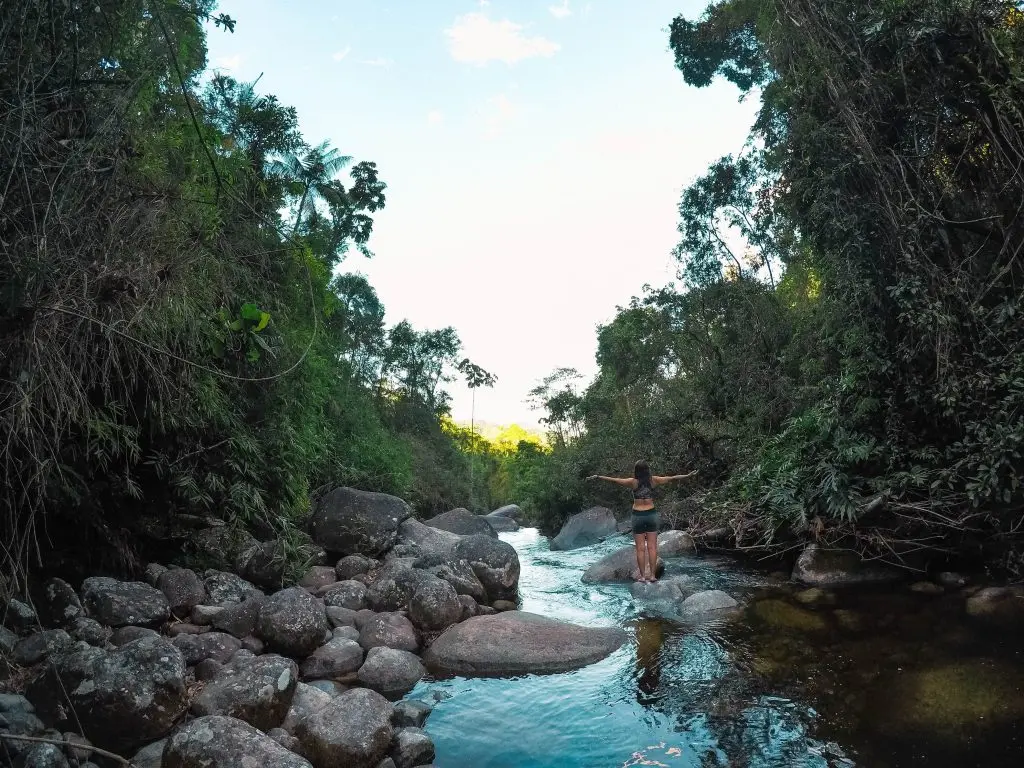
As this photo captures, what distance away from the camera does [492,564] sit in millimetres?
9336

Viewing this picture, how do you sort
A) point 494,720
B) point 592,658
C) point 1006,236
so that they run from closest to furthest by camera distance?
point 494,720 < point 592,658 < point 1006,236

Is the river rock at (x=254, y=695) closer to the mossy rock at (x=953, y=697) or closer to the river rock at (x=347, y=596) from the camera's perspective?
the river rock at (x=347, y=596)

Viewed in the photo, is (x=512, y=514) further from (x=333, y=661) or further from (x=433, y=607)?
(x=333, y=661)

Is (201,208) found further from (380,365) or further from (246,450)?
(380,365)

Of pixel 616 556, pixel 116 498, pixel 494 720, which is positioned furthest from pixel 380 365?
pixel 494 720

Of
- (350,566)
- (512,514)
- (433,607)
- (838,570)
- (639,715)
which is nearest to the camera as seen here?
(639,715)

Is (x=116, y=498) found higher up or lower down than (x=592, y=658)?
higher up

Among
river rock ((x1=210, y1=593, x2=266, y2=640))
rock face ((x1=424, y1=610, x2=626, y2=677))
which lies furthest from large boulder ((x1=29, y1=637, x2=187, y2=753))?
rock face ((x1=424, y1=610, x2=626, y2=677))

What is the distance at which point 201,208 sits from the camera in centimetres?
588

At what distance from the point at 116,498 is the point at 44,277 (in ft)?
14.4

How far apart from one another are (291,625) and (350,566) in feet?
10.4

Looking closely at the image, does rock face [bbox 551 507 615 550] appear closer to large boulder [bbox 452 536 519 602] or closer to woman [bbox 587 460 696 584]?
woman [bbox 587 460 696 584]

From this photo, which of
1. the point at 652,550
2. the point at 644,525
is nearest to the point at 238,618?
the point at 644,525

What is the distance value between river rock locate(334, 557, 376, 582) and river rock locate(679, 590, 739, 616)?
4.48 metres
